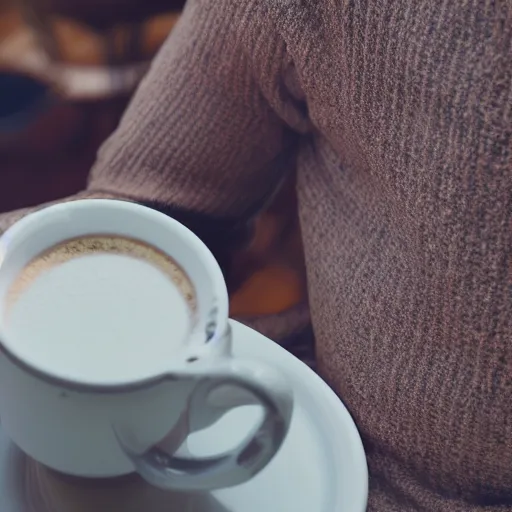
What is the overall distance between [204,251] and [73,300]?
61 millimetres

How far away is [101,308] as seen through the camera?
0.35 m

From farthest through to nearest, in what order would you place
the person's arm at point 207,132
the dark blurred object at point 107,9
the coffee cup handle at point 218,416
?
1. the dark blurred object at point 107,9
2. the person's arm at point 207,132
3. the coffee cup handle at point 218,416

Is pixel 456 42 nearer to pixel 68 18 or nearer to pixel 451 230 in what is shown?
pixel 451 230

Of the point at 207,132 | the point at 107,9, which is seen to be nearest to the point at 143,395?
the point at 207,132

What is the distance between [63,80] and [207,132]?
894 millimetres

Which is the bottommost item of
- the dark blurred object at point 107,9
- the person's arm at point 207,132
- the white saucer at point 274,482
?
the dark blurred object at point 107,9

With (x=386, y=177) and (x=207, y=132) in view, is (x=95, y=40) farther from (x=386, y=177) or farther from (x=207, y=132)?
(x=386, y=177)

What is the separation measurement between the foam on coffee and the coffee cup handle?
0.09 ft

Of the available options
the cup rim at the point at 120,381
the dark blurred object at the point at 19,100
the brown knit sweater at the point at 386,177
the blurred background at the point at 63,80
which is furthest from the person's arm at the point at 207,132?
the dark blurred object at the point at 19,100

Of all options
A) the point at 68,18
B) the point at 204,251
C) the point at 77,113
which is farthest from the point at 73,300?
the point at 77,113

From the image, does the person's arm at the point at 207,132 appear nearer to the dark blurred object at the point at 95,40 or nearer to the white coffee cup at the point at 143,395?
the white coffee cup at the point at 143,395

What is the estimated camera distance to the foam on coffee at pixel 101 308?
0.33 m

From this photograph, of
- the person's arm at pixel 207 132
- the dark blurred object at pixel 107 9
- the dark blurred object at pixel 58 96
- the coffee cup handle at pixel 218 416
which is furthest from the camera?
the dark blurred object at pixel 58 96

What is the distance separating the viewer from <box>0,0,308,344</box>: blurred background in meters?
1.19
